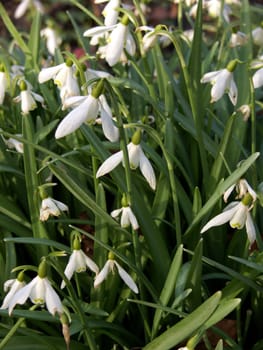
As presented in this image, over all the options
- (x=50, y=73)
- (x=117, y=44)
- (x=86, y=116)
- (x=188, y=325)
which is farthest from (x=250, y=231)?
(x=50, y=73)

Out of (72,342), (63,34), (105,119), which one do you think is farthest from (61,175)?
(63,34)

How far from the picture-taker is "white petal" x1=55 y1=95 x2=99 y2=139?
60.2 inches

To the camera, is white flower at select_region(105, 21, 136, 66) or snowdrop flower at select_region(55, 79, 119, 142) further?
white flower at select_region(105, 21, 136, 66)

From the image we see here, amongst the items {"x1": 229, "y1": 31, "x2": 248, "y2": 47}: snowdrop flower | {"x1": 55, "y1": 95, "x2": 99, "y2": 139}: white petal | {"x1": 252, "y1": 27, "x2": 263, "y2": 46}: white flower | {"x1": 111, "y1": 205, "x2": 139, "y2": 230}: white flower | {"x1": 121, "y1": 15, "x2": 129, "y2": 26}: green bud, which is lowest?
{"x1": 111, "y1": 205, "x2": 139, "y2": 230}: white flower

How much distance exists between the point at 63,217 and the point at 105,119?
1.72ft

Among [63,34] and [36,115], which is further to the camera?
[63,34]

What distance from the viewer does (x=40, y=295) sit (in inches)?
61.2

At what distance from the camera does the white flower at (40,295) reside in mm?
1540

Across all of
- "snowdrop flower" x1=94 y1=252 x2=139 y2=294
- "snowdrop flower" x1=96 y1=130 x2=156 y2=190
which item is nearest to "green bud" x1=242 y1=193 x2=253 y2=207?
"snowdrop flower" x1=96 y1=130 x2=156 y2=190

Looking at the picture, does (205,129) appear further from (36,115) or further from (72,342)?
(72,342)

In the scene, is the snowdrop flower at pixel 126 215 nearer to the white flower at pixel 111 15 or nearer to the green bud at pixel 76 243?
the green bud at pixel 76 243

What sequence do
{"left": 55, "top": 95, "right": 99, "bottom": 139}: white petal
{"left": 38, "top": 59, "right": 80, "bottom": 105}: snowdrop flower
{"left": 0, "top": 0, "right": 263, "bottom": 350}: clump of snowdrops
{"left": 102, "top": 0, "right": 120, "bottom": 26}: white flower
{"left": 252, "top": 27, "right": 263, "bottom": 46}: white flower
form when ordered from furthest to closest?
{"left": 252, "top": 27, "right": 263, "bottom": 46}: white flower < {"left": 102, "top": 0, "right": 120, "bottom": 26}: white flower < {"left": 38, "top": 59, "right": 80, "bottom": 105}: snowdrop flower < {"left": 0, "top": 0, "right": 263, "bottom": 350}: clump of snowdrops < {"left": 55, "top": 95, "right": 99, "bottom": 139}: white petal

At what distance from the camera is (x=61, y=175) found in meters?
1.70

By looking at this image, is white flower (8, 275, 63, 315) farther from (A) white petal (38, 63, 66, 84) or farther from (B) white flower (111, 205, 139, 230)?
(A) white petal (38, 63, 66, 84)
